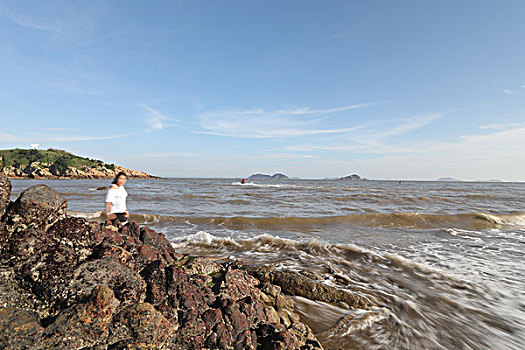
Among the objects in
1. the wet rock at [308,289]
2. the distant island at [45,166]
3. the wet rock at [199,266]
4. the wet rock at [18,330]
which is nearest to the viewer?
the wet rock at [18,330]

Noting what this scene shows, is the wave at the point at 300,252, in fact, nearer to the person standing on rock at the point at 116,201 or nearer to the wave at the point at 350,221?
the person standing on rock at the point at 116,201

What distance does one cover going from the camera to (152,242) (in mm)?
4180

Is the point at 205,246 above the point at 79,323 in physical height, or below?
below

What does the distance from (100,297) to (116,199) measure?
5140 mm

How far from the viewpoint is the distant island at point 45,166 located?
78088 mm

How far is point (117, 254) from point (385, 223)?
1264 centimetres

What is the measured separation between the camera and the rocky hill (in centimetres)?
224

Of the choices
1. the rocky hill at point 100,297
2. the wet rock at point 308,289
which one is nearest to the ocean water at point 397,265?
the wet rock at point 308,289

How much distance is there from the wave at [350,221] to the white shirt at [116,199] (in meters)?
5.30

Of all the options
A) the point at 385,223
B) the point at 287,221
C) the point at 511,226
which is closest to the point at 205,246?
the point at 287,221

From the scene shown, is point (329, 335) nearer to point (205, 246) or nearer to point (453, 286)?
point (453, 286)

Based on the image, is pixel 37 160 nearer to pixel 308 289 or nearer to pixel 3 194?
pixel 3 194

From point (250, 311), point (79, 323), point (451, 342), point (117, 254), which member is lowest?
point (451, 342)

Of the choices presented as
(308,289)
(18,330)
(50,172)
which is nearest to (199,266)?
(18,330)
